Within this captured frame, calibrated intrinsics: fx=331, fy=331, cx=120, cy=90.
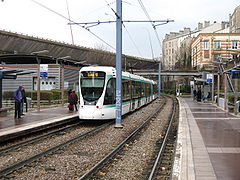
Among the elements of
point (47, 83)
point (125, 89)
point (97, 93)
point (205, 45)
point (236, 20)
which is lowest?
point (97, 93)

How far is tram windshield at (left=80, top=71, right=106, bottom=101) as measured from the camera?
51.8 feet

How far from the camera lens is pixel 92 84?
1603 cm

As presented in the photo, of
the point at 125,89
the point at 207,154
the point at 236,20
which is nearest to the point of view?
the point at 207,154

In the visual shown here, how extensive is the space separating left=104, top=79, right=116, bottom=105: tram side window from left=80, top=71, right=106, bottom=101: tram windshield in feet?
1.07

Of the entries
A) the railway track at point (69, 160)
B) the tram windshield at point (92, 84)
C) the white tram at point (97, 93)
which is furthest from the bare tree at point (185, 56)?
the railway track at point (69, 160)

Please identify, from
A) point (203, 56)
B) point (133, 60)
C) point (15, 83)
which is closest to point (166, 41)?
point (133, 60)

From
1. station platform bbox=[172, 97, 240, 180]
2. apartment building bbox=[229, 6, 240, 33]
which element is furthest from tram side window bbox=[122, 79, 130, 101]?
apartment building bbox=[229, 6, 240, 33]

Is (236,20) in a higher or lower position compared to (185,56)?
higher

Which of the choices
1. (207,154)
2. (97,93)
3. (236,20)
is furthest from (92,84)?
(236,20)

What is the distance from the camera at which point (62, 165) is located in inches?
328

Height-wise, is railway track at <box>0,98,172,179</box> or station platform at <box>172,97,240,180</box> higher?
station platform at <box>172,97,240,180</box>

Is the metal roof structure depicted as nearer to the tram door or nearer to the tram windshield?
the tram door

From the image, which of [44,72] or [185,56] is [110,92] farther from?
[185,56]

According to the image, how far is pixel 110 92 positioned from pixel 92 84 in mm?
964
